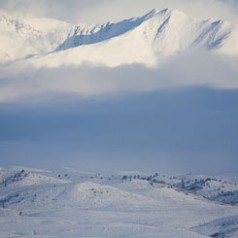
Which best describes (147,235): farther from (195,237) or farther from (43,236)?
(43,236)

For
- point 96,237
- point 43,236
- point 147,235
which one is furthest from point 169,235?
point 43,236

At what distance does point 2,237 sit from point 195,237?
48.1 metres

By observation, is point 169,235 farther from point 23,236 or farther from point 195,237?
point 23,236

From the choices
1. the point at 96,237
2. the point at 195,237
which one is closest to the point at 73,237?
the point at 96,237

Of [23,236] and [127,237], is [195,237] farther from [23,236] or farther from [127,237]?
[23,236]

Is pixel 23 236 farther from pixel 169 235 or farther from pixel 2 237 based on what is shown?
pixel 169 235

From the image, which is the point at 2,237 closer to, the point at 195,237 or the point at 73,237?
the point at 73,237

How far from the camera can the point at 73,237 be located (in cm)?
19812

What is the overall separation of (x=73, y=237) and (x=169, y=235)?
81.7ft

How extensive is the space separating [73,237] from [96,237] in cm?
594

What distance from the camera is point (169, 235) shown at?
19400cm

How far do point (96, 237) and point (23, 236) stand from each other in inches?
770

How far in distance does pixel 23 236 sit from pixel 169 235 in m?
36.7

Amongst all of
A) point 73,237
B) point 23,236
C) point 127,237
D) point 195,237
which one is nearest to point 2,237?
point 23,236
